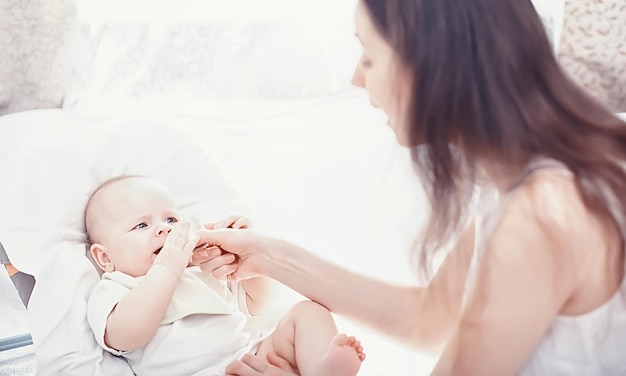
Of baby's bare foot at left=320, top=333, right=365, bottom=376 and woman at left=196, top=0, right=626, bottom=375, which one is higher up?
woman at left=196, top=0, right=626, bottom=375

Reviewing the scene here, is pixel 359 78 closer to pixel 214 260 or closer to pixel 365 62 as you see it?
pixel 365 62

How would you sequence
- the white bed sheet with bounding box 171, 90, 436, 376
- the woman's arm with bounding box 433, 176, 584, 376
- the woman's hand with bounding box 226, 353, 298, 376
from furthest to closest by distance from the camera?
the white bed sheet with bounding box 171, 90, 436, 376 → the woman's hand with bounding box 226, 353, 298, 376 → the woman's arm with bounding box 433, 176, 584, 376

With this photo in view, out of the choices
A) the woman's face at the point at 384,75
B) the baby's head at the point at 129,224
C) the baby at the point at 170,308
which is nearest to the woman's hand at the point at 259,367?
the baby at the point at 170,308

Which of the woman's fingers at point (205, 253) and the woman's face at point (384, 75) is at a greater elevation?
the woman's face at point (384, 75)

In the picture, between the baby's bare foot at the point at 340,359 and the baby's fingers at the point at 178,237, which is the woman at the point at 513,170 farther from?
the baby's fingers at the point at 178,237

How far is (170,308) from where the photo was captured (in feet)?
4.33

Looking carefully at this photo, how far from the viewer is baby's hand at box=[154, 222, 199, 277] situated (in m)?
1.29

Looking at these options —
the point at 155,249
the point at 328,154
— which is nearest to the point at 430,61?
the point at 155,249

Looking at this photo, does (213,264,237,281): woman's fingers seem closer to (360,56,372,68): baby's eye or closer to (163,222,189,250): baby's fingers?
(163,222,189,250): baby's fingers

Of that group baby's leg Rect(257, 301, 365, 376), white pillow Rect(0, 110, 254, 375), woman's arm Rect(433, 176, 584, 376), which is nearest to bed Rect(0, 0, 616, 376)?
white pillow Rect(0, 110, 254, 375)

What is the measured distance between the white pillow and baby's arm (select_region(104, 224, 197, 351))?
0.24 feet

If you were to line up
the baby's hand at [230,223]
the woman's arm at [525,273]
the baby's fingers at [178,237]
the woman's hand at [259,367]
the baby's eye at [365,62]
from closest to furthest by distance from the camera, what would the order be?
the woman's arm at [525,273] → the baby's eye at [365,62] → the woman's hand at [259,367] → the baby's fingers at [178,237] → the baby's hand at [230,223]

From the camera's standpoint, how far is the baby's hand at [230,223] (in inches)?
56.1

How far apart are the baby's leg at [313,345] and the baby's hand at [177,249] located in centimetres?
19
